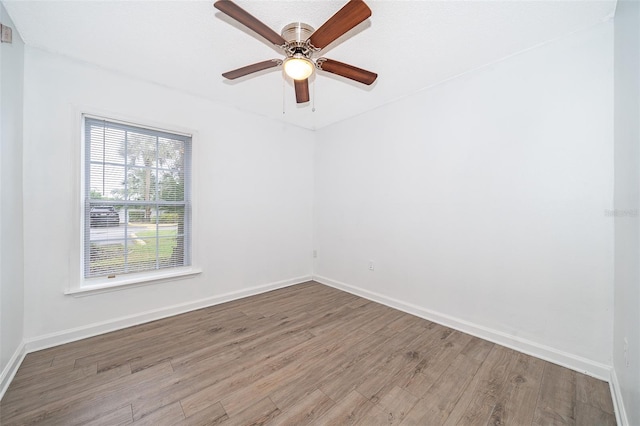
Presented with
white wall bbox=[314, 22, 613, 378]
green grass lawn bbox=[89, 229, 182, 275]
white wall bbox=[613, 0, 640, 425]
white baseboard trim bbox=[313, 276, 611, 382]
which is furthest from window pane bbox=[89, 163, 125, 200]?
white wall bbox=[613, 0, 640, 425]

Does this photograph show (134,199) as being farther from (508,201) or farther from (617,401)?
(617,401)

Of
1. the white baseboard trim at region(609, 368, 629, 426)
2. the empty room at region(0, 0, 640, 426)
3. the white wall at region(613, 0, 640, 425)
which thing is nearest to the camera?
the white wall at region(613, 0, 640, 425)

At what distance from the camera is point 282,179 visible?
12.8 ft

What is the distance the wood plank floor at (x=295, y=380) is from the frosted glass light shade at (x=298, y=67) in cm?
222

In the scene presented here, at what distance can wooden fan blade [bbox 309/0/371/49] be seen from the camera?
135 centimetres

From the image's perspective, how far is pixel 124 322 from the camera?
258 cm

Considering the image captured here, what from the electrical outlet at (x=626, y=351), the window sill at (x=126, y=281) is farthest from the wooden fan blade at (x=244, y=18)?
the electrical outlet at (x=626, y=351)

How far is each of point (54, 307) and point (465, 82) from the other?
435cm

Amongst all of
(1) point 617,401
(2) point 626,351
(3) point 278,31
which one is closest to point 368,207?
(3) point 278,31

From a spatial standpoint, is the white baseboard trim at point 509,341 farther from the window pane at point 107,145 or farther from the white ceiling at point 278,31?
the window pane at point 107,145

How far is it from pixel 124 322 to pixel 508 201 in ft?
12.6

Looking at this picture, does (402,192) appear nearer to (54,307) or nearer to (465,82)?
(465,82)

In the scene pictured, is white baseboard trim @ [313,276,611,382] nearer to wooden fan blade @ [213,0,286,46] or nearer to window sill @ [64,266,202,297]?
window sill @ [64,266,202,297]

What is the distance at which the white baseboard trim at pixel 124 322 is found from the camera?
220cm
